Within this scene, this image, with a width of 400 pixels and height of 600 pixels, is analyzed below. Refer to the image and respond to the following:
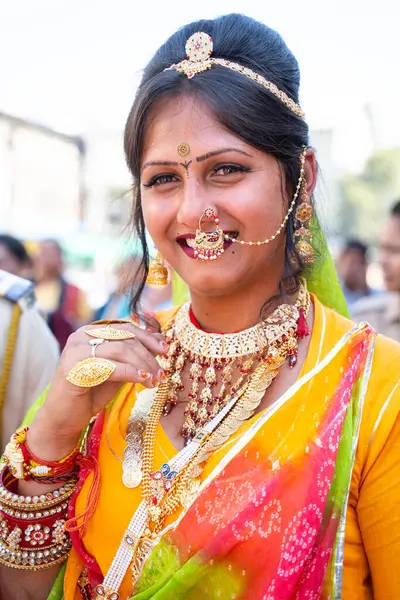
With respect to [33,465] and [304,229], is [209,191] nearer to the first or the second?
[304,229]

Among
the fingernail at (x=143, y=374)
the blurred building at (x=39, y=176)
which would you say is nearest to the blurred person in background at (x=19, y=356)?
the fingernail at (x=143, y=374)

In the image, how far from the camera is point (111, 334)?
4.80 feet

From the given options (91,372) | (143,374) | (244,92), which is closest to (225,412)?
(143,374)

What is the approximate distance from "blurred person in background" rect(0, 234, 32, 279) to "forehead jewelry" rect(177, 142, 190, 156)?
3.39 m

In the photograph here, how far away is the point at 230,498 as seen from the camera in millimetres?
1334

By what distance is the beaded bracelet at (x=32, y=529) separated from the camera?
1.47m

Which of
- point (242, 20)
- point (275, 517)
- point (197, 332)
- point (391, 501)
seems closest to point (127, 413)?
point (197, 332)

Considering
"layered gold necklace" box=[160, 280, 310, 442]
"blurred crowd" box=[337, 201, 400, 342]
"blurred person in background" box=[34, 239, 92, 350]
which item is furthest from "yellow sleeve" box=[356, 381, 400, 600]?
"blurred person in background" box=[34, 239, 92, 350]

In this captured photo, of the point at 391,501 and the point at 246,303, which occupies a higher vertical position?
the point at 246,303

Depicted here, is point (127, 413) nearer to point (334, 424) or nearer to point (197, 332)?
point (197, 332)

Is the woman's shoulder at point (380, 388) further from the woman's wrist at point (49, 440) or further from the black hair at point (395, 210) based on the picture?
the black hair at point (395, 210)

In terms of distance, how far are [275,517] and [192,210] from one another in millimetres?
682

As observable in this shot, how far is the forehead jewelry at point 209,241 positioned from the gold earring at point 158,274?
35 centimetres

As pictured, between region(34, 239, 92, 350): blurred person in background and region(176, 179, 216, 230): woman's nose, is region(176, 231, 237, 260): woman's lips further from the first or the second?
region(34, 239, 92, 350): blurred person in background
